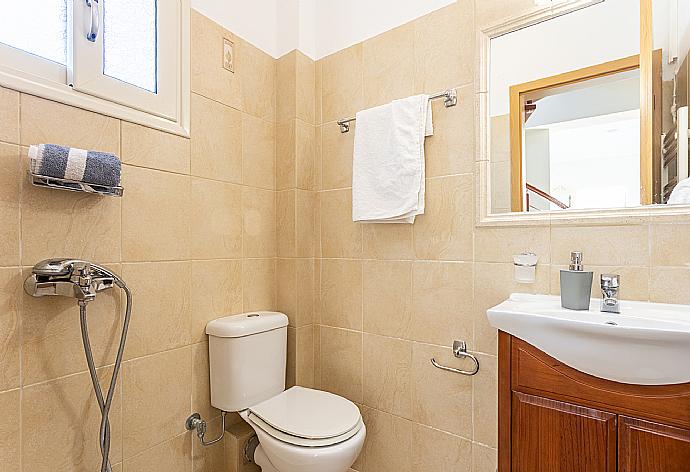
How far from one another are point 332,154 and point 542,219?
0.97m

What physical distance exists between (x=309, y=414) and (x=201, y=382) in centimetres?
46

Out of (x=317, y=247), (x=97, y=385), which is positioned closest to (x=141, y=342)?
(x=97, y=385)

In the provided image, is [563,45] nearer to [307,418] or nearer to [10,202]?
[307,418]

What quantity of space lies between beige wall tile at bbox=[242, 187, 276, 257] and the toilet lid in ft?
2.08

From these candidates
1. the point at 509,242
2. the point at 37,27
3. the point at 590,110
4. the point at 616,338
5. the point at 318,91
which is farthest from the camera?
the point at 318,91

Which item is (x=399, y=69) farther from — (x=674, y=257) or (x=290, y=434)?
(x=290, y=434)

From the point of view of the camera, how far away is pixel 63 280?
3.62ft

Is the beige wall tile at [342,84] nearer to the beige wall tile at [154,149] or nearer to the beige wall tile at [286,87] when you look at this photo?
the beige wall tile at [286,87]

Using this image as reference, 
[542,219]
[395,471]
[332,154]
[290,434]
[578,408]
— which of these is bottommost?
[395,471]

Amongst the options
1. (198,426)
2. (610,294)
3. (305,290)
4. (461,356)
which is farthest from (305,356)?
(610,294)

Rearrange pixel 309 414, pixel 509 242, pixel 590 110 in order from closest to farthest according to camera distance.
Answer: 1. pixel 590 110
2. pixel 509 242
3. pixel 309 414

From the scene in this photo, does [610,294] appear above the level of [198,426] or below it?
above

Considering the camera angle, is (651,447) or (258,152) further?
(258,152)

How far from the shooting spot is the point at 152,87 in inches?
56.7
